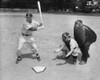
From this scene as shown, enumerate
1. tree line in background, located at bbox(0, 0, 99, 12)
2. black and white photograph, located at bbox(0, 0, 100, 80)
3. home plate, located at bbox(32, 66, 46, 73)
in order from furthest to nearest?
1. tree line in background, located at bbox(0, 0, 99, 12)
2. home plate, located at bbox(32, 66, 46, 73)
3. black and white photograph, located at bbox(0, 0, 100, 80)

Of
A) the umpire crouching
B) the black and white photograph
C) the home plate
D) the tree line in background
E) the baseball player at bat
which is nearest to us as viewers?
the black and white photograph

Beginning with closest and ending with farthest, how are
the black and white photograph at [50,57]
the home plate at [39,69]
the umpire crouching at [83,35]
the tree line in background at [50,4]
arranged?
1. the black and white photograph at [50,57]
2. the home plate at [39,69]
3. the umpire crouching at [83,35]
4. the tree line in background at [50,4]

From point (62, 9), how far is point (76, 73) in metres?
19.8

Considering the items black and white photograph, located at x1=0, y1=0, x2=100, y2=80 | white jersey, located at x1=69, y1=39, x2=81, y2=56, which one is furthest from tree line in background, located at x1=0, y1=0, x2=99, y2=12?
white jersey, located at x1=69, y1=39, x2=81, y2=56

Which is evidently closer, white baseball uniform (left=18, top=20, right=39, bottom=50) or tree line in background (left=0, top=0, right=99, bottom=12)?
white baseball uniform (left=18, top=20, right=39, bottom=50)

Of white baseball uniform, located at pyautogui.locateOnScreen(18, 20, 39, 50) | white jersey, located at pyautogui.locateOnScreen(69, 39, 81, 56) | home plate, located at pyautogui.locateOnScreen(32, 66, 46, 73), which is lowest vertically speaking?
home plate, located at pyautogui.locateOnScreen(32, 66, 46, 73)

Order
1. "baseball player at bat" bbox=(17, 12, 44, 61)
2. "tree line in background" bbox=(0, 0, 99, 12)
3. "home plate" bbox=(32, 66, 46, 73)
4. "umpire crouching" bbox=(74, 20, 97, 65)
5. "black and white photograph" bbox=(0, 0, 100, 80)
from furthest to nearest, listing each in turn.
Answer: "tree line in background" bbox=(0, 0, 99, 12) < "umpire crouching" bbox=(74, 20, 97, 65) < "baseball player at bat" bbox=(17, 12, 44, 61) < "home plate" bbox=(32, 66, 46, 73) < "black and white photograph" bbox=(0, 0, 100, 80)

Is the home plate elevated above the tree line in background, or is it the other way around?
the tree line in background

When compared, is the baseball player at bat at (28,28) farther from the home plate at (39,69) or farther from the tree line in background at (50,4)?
the tree line in background at (50,4)

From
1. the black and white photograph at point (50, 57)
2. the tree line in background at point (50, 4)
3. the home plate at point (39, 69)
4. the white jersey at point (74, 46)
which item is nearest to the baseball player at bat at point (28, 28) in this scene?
the black and white photograph at point (50, 57)

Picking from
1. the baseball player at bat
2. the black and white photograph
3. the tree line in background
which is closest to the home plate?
the black and white photograph

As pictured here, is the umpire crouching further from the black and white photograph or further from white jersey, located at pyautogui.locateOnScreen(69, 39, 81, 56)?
white jersey, located at pyautogui.locateOnScreen(69, 39, 81, 56)

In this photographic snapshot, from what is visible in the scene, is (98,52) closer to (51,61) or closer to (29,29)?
(51,61)

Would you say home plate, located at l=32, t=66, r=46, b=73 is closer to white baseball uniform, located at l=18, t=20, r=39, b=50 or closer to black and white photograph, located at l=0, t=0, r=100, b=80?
black and white photograph, located at l=0, t=0, r=100, b=80
